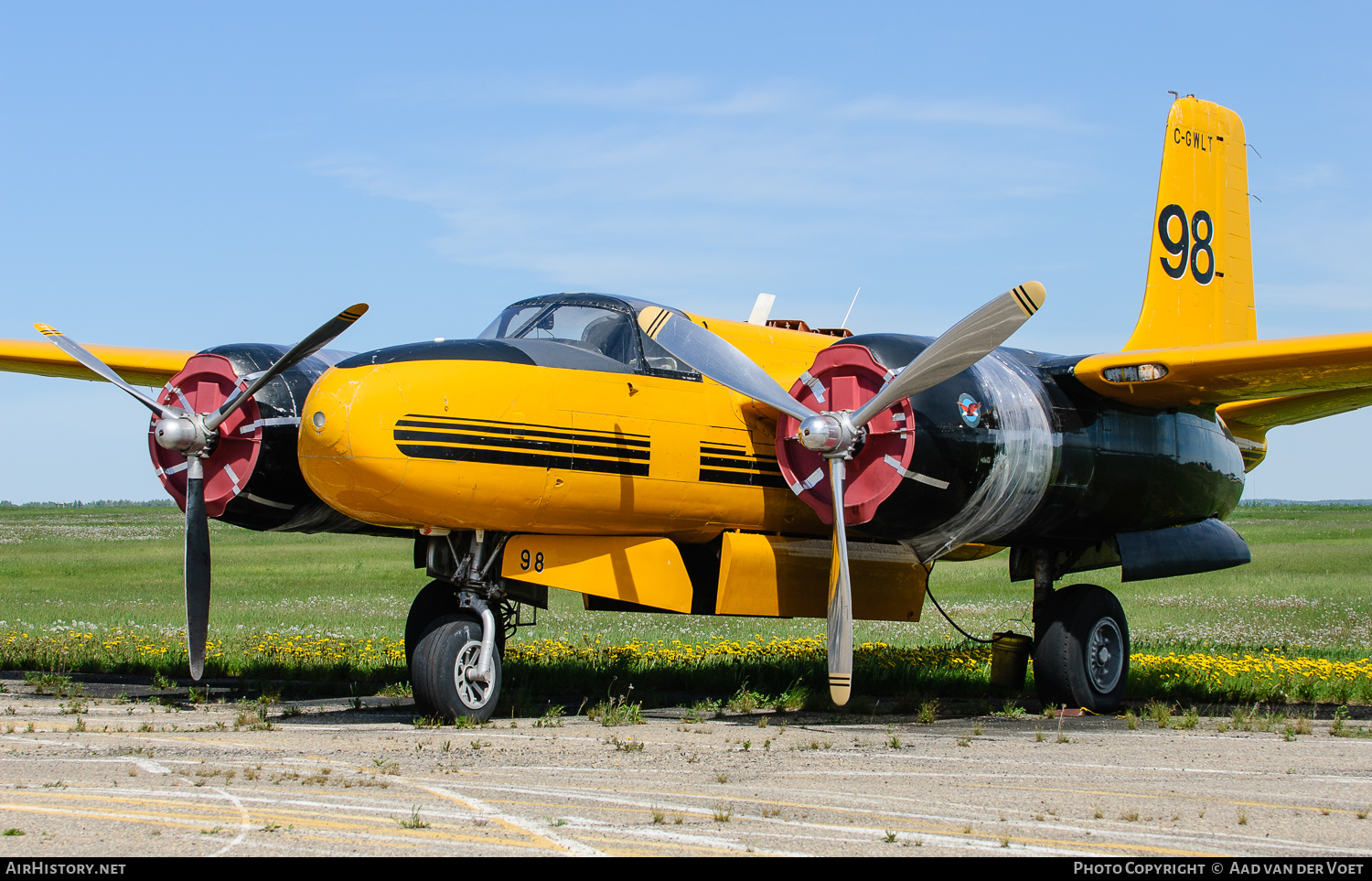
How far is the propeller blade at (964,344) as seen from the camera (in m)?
11.4

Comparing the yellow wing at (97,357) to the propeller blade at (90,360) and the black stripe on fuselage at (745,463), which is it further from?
the black stripe on fuselage at (745,463)

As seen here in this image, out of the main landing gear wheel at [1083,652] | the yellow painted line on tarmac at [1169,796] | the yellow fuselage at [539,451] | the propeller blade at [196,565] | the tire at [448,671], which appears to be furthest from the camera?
the main landing gear wheel at [1083,652]

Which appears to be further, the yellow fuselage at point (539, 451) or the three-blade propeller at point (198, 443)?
the three-blade propeller at point (198, 443)

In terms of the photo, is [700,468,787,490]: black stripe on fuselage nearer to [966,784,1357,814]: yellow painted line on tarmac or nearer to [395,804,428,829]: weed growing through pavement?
[966,784,1357,814]: yellow painted line on tarmac

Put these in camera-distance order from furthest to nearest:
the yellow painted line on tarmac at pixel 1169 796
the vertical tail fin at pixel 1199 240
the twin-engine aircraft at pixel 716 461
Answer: the vertical tail fin at pixel 1199 240 → the twin-engine aircraft at pixel 716 461 → the yellow painted line on tarmac at pixel 1169 796

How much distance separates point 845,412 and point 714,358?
4.46 feet

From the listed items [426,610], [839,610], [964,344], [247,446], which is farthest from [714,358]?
[247,446]

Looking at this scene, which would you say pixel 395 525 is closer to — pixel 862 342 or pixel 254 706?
pixel 254 706

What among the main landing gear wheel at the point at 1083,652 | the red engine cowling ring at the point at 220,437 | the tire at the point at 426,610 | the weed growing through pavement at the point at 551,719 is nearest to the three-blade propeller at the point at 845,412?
the weed growing through pavement at the point at 551,719

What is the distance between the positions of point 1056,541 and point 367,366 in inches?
310

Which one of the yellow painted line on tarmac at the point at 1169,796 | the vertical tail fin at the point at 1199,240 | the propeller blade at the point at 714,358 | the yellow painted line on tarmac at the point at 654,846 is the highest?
the vertical tail fin at the point at 1199,240

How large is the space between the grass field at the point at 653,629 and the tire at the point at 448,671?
370 cm
